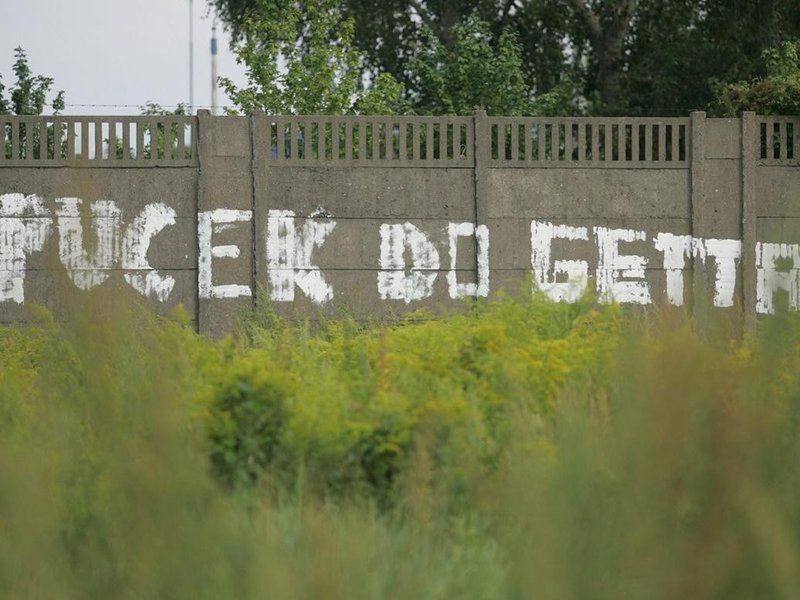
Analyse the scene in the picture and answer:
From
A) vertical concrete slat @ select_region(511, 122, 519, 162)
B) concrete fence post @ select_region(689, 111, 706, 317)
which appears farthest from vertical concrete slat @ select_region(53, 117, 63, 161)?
concrete fence post @ select_region(689, 111, 706, 317)

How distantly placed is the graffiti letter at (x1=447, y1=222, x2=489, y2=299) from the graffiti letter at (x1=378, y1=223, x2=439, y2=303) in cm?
13

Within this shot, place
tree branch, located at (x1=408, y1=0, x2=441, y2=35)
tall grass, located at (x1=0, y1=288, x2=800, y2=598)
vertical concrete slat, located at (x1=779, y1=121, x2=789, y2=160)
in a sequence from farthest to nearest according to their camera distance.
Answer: tree branch, located at (x1=408, y1=0, x2=441, y2=35) → vertical concrete slat, located at (x1=779, y1=121, x2=789, y2=160) → tall grass, located at (x1=0, y1=288, x2=800, y2=598)

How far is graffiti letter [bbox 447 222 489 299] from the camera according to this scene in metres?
10.1

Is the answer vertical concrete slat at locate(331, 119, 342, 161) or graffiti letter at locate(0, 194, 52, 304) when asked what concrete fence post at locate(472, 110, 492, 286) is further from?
graffiti letter at locate(0, 194, 52, 304)

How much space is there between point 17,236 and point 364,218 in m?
2.54

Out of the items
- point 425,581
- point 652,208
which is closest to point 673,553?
point 425,581

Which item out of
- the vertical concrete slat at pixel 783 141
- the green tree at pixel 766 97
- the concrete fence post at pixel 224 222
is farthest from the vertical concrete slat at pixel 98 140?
the green tree at pixel 766 97

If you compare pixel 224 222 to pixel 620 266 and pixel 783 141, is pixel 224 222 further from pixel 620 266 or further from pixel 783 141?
pixel 783 141

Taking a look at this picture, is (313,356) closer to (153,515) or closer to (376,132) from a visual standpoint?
(153,515)

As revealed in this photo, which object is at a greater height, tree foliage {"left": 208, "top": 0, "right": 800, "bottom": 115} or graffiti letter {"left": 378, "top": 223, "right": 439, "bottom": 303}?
tree foliage {"left": 208, "top": 0, "right": 800, "bottom": 115}

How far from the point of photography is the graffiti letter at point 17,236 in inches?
392

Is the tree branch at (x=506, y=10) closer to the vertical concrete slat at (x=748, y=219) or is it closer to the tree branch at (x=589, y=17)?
the tree branch at (x=589, y=17)

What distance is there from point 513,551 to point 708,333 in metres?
0.66

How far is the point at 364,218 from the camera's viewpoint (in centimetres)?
1010
